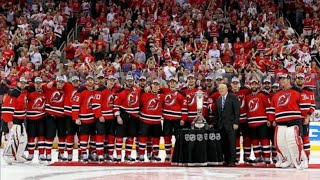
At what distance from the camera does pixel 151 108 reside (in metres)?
12.2

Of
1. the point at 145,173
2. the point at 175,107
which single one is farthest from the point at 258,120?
the point at 145,173

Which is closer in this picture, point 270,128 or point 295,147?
point 295,147

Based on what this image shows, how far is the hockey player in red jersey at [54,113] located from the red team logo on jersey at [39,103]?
9 cm

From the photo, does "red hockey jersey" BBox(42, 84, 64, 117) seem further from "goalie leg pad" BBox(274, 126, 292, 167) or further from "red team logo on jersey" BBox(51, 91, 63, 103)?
"goalie leg pad" BBox(274, 126, 292, 167)

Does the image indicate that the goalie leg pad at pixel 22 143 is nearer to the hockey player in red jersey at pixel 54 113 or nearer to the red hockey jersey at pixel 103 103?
the hockey player in red jersey at pixel 54 113

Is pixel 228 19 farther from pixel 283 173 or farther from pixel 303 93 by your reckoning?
pixel 283 173

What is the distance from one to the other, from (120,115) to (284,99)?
2947 mm

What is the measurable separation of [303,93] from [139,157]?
3.15 meters

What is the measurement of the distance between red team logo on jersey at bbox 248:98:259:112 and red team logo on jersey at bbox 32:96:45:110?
370 centimetres

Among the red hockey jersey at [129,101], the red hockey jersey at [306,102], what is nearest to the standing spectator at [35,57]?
the red hockey jersey at [129,101]

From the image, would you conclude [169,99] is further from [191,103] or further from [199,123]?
[199,123]

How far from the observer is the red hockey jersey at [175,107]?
12.2m

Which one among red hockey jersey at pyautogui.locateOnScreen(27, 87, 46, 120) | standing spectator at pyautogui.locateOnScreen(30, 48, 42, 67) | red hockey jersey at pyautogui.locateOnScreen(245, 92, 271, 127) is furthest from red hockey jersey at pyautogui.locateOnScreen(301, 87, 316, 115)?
standing spectator at pyautogui.locateOnScreen(30, 48, 42, 67)

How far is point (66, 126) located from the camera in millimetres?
12320
